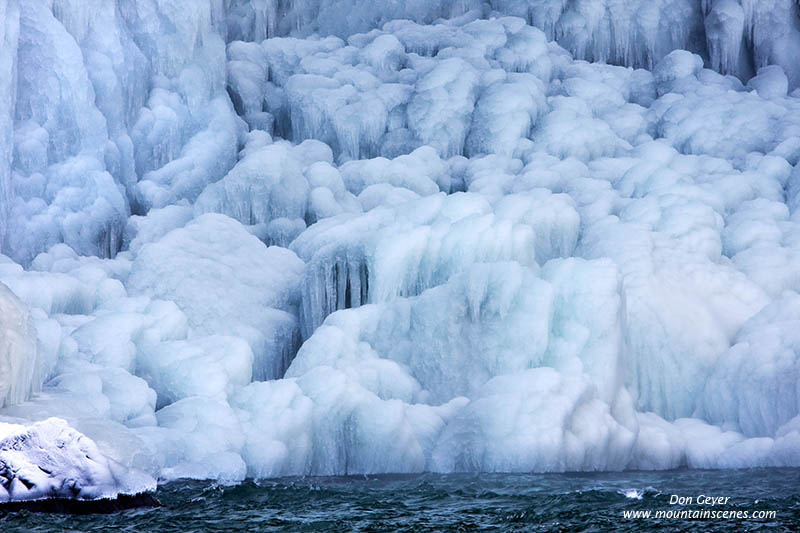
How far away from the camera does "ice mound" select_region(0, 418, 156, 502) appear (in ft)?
33.9

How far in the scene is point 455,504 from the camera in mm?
11086

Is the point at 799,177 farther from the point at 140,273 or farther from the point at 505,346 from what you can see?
the point at 140,273

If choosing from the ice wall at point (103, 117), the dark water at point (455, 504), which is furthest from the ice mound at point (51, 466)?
the ice wall at point (103, 117)

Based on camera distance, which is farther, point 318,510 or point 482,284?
point 482,284

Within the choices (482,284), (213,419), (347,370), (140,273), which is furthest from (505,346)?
(140,273)

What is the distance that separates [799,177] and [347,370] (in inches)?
367

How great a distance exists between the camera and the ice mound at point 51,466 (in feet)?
33.9

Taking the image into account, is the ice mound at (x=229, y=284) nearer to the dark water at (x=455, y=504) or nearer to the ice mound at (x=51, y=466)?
the dark water at (x=455, y=504)

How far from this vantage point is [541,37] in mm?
23094

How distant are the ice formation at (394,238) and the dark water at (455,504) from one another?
1.91 feet

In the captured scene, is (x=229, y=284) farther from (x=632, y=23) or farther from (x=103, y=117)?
(x=632, y=23)

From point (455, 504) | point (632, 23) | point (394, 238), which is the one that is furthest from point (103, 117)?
point (632, 23)

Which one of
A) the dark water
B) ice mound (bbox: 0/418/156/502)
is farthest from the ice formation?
the dark water

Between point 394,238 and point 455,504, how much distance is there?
608 cm
